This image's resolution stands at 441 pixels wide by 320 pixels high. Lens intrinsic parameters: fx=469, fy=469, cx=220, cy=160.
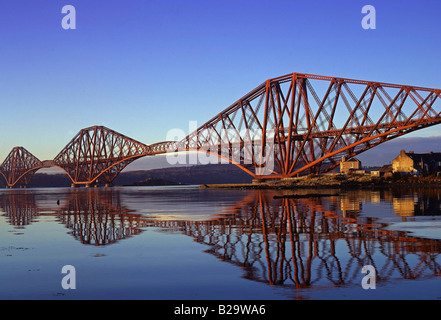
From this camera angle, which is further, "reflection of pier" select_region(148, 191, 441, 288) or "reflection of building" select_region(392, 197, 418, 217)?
"reflection of building" select_region(392, 197, 418, 217)

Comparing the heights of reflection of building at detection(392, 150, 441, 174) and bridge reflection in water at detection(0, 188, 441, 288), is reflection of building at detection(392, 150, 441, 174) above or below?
above

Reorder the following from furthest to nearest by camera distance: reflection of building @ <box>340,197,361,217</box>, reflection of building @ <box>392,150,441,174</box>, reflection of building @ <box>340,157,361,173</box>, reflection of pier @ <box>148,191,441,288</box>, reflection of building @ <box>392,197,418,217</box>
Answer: reflection of building @ <box>340,157,361,173</box>
reflection of building @ <box>392,150,441,174</box>
reflection of building @ <box>340,197,361,217</box>
reflection of building @ <box>392,197,418,217</box>
reflection of pier @ <box>148,191,441,288</box>

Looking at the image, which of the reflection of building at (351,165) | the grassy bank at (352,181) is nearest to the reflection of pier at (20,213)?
the grassy bank at (352,181)

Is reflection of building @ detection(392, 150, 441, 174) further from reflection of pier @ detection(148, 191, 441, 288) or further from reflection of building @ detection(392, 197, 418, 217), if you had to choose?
reflection of pier @ detection(148, 191, 441, 288)

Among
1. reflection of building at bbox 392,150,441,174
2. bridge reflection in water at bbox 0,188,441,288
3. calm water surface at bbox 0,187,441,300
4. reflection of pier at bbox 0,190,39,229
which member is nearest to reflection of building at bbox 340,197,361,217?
bridge reflection in water at bbox 0,188,441,288

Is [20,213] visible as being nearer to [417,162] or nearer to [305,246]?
[305,246]
